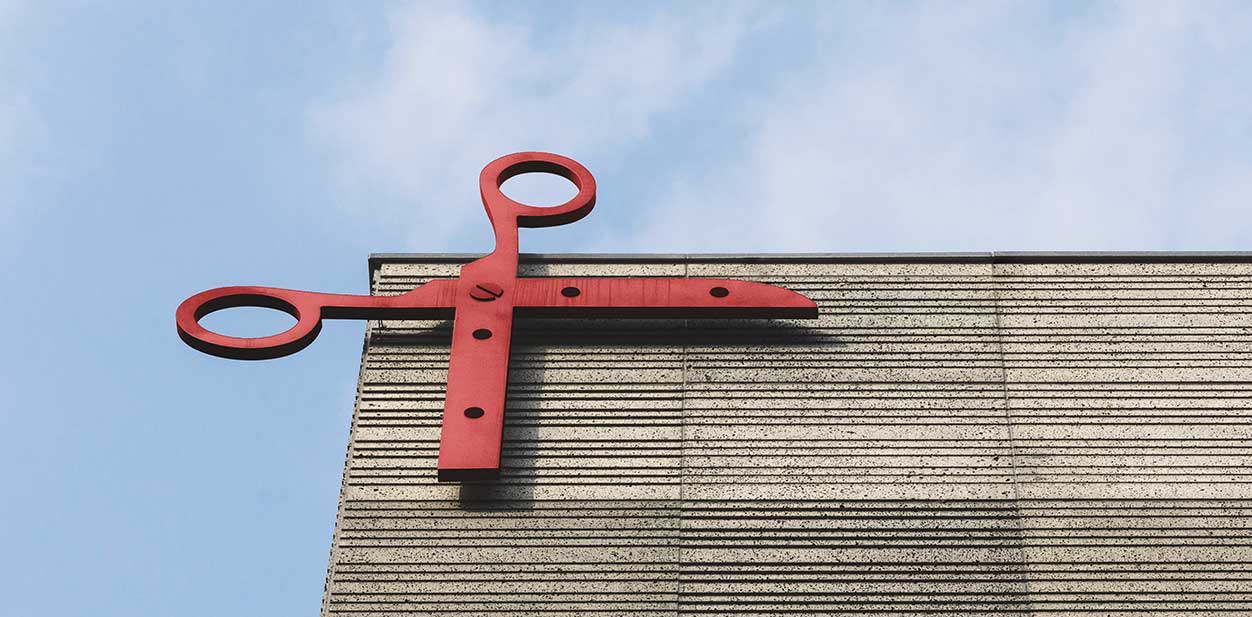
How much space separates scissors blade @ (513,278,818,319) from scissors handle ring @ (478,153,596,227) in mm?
771

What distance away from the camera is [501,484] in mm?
11492

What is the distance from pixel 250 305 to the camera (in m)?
12.6

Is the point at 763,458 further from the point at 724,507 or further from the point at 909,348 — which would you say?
the point at 909,348

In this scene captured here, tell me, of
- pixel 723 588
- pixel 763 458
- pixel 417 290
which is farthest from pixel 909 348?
pixel 417 290

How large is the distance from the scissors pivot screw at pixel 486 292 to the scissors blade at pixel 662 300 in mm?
125

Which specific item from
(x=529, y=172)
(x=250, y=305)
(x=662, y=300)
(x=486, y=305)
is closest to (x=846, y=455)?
(x=662, y=300)

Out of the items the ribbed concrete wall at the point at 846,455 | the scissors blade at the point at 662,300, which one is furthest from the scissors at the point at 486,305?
the ribbed concrete wall at the point at 846,455

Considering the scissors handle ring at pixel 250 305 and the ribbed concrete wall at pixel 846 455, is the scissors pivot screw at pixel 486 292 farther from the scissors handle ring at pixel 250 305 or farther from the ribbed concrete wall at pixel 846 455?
the scissors handle ring at pixel 250 305

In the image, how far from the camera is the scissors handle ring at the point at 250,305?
12250 mm

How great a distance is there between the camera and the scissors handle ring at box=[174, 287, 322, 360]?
12.2m

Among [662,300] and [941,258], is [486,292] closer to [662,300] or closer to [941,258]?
[662,300]

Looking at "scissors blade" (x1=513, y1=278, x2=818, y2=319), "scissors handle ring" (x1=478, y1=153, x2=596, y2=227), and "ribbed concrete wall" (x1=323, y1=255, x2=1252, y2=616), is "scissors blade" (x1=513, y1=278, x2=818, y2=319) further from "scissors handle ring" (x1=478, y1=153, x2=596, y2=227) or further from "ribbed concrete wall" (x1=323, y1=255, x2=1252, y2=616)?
"scissors handle ring" (x1=478, y1=153, x2=596, y2=227)

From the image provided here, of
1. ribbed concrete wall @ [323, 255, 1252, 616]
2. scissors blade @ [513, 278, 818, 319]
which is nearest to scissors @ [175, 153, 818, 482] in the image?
scissors blade @ [513, 278, 818, 319]

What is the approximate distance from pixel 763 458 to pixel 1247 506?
8.67ft
